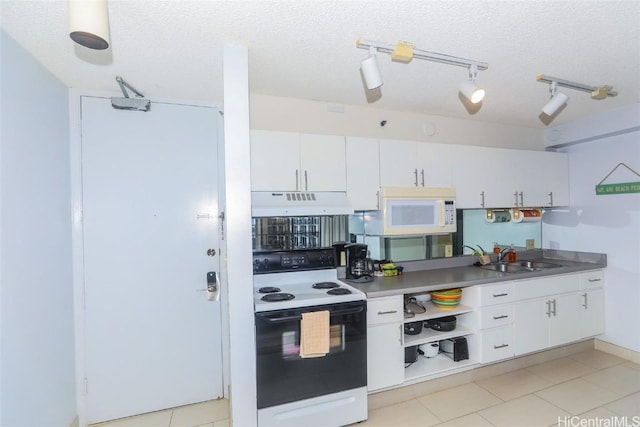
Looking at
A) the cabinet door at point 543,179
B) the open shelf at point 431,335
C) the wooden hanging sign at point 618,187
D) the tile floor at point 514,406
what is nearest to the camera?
the tile floor at point 514,406

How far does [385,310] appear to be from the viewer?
231 cm

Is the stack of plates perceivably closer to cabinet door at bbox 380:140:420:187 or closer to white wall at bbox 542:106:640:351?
cabinet door at bbox 380:140:420:187

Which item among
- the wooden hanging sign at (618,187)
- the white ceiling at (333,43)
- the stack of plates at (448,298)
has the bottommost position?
the stack of plates at (448,298)

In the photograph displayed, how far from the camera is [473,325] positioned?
2.64 m

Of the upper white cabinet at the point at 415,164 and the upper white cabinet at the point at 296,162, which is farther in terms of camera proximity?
the upper white cabinet at the point at 415,164

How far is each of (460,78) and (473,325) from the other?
6.51 ft

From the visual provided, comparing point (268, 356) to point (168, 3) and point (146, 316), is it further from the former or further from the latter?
point (168, 3)

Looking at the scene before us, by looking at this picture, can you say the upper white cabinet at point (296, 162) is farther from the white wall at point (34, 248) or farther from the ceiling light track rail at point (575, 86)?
the ceiling light track rail at point (575, 86)

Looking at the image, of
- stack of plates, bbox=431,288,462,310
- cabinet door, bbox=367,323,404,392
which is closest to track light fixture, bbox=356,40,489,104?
stack of plates, bbox=431,288,462,310

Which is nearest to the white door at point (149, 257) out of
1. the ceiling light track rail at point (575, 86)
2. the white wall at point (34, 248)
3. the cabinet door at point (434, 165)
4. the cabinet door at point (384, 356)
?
the white wall at point (34, 248)

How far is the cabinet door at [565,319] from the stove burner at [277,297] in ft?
8.14

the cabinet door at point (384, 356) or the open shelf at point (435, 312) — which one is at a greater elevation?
the open shelf at point (435, 312)

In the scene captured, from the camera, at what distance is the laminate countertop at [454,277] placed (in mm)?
2375

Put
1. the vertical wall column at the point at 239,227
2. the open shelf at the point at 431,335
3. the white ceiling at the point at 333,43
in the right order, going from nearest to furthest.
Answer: the white ceiling at the point at 333,43 < the vertical wall column at the point at 239,227 < the open shelf at the point at 431,335
